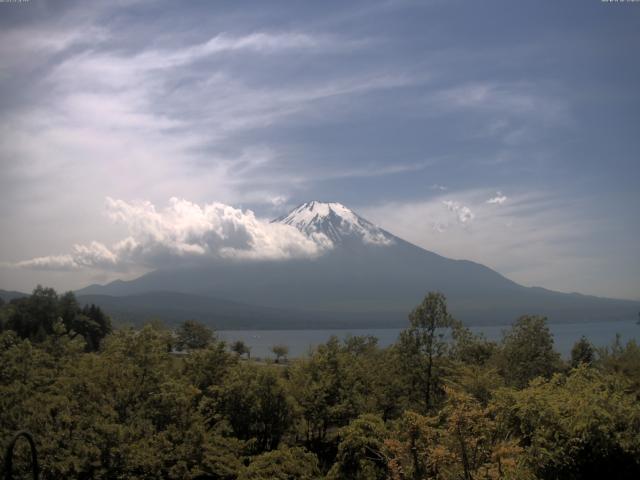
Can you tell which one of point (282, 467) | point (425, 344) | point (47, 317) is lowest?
point (282, 467)

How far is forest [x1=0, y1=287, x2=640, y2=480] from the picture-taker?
1277 cm

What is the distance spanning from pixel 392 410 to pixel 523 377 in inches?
299

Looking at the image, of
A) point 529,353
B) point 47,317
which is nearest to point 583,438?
point 529,353

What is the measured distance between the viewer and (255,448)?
2092cm

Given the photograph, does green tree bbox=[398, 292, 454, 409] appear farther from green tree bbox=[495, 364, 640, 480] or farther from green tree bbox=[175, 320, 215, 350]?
green tree bbox=[175, 320, 215, 350]

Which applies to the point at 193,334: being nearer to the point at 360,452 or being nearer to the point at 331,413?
the point at 331,413

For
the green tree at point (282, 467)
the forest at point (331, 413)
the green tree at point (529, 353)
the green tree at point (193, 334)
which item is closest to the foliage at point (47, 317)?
the green tree at point (193, 334)

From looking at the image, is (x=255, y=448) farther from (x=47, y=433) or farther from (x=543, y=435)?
(x=543, y=435)

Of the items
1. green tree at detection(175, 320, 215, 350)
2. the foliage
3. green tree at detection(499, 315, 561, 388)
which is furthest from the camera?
green tree at detection(175, 320, 215, 350)

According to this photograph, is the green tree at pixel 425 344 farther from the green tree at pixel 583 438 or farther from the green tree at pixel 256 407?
the green tree at pixel 583 438

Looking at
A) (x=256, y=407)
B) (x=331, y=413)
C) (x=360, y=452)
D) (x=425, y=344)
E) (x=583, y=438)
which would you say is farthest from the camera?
(x=425, y=344)

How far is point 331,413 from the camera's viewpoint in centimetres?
2198

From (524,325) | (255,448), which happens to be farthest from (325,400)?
(524,325)

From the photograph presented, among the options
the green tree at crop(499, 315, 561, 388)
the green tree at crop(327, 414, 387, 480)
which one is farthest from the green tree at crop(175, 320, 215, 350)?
the green tree at crop(327, 414, 387, 480)
